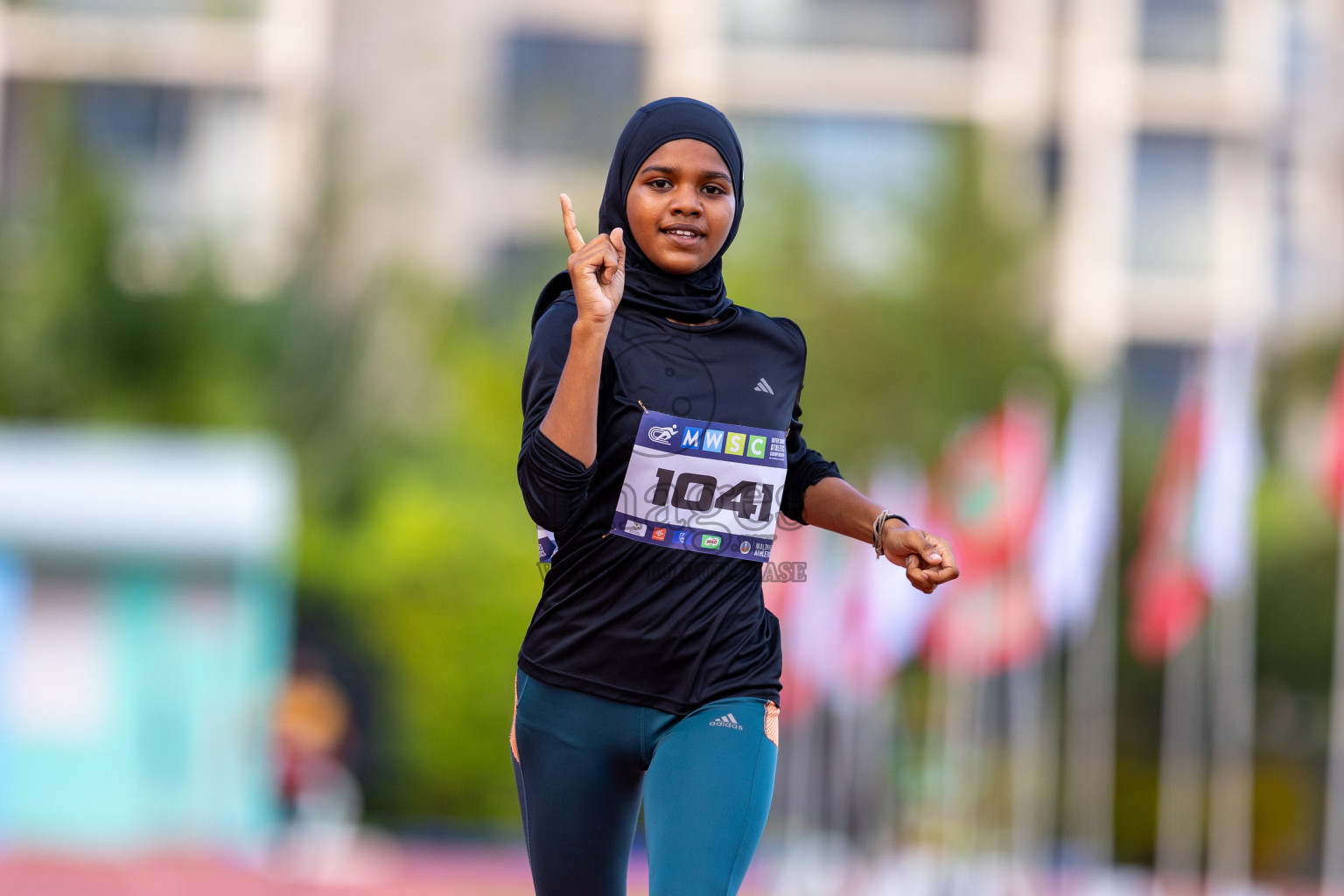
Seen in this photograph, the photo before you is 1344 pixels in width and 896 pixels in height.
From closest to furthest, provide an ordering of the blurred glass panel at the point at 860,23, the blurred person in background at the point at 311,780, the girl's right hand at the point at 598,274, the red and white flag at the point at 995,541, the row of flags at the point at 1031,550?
the girl's right hand at the point at 598,274 < the row of flags at the point at 1031,550 < the red and white flag at the point at 995,541 < the blurred person in background at the point at 311,780 < the blurred glass panel at the point at 860,23

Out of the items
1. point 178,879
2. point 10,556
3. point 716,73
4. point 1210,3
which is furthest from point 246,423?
point 1210,3

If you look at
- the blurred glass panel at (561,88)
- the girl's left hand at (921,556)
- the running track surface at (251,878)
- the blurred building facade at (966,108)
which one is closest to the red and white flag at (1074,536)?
the running track surface at (251,878)

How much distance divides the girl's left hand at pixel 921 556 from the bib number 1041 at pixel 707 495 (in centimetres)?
26

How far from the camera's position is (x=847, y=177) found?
43.3m

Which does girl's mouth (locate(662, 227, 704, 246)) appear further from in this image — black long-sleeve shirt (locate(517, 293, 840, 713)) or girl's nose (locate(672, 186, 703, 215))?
black long-sleeve shirt (locate(517, 293, 840, 713))

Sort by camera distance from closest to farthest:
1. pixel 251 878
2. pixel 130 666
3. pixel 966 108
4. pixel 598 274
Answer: pixel 598 274 < pixel 251 878 < pixel 130 666 < pixel 966 108

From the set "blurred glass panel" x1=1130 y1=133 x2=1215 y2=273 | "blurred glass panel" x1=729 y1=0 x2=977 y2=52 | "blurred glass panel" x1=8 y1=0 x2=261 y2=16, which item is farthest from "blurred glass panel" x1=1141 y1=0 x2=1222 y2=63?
"blurred glass panel" x1=8 y1=0 x2=261 y2=16

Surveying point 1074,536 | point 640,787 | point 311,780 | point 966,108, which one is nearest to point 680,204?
point 640,787

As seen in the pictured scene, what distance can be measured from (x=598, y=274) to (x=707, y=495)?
494 mm

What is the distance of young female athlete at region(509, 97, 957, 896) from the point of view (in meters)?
3.75

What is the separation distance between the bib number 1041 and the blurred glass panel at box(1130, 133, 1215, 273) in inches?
1619

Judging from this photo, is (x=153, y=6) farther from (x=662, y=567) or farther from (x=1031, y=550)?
(x=662, y=567)

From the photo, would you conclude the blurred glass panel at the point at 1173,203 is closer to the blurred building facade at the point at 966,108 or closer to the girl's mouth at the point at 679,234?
the blurred building facade at the point at 966,108

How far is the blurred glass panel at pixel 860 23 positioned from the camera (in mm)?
43531
